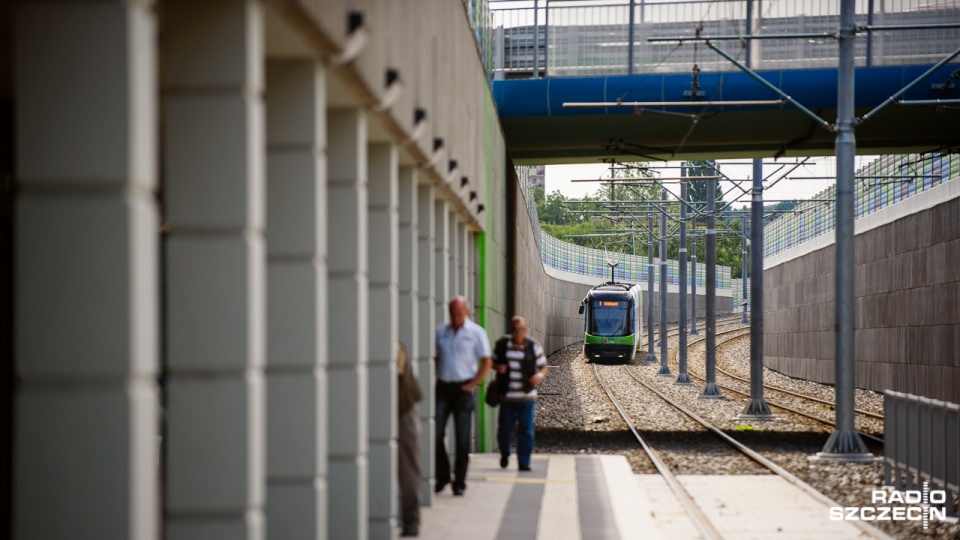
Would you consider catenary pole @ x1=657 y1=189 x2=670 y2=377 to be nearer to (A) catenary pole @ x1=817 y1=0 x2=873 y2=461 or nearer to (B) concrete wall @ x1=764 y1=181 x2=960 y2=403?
(B) concrete wall @ x1=764 y1=181 x2=960 y2=403

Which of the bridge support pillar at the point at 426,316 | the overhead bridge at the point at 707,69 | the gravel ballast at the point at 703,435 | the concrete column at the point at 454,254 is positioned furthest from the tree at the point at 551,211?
the bridge support pillar at the point at 426,316

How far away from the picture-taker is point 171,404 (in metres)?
5.25

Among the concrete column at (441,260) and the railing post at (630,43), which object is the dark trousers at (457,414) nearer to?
the concrete column at (441,260)

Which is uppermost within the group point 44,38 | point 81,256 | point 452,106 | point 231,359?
point 452,106

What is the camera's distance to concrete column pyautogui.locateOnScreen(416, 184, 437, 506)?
1191cm

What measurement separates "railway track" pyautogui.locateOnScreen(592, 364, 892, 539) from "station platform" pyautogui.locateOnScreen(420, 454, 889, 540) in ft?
0.31

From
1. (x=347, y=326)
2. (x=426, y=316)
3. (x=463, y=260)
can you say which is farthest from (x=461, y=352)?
(x=347, y=326)

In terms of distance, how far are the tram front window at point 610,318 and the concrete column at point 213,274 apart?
163 ft

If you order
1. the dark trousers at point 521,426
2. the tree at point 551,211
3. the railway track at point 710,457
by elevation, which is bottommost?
the railway track at point 710,457

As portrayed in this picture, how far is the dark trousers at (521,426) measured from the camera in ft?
48.5

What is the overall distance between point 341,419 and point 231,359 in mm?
2479

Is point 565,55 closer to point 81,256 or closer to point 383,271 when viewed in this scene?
point 383,271

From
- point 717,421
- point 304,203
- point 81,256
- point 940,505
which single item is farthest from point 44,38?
point 717,421

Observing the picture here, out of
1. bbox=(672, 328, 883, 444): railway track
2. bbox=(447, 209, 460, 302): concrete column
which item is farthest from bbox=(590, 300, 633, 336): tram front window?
bbox=(447, 209, 460, 302): concrete column
